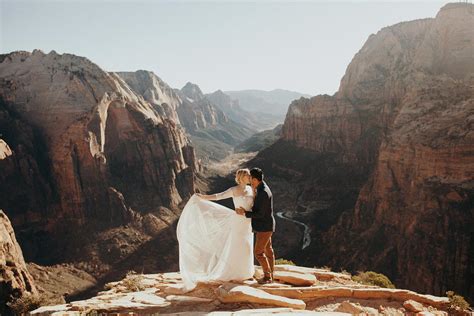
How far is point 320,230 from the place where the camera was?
57.8 metres

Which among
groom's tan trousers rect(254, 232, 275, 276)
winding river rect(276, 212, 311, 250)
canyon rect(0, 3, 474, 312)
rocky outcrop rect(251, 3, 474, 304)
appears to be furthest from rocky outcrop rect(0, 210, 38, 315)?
winding river rect(276, 212, 311, 250)

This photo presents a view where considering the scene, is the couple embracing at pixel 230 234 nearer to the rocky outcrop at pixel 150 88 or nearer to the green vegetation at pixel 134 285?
the green vegetation at pixel 134 285

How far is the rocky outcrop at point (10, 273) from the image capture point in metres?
23.6

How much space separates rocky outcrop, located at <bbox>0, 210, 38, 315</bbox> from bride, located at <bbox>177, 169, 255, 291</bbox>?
17.9 m

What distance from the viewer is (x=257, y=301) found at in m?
8.95

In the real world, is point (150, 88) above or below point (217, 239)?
above

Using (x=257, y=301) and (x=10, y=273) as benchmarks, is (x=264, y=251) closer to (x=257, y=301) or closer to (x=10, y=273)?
(x=257, y=301)

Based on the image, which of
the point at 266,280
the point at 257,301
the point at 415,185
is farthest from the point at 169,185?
the point at 257,301

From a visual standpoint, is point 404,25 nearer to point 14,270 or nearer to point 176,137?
point 176,137

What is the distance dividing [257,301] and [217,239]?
6.36 feet

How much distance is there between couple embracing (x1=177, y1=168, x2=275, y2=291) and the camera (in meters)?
9.29

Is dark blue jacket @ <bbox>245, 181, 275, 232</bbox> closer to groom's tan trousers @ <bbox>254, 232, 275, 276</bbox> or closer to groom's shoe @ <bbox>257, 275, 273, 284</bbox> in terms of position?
groom's tan trousers @ <bbox>254, 232, 275, 276</bbox>

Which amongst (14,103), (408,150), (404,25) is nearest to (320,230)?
(408,150)

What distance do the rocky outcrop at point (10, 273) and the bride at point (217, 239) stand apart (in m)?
17.9
